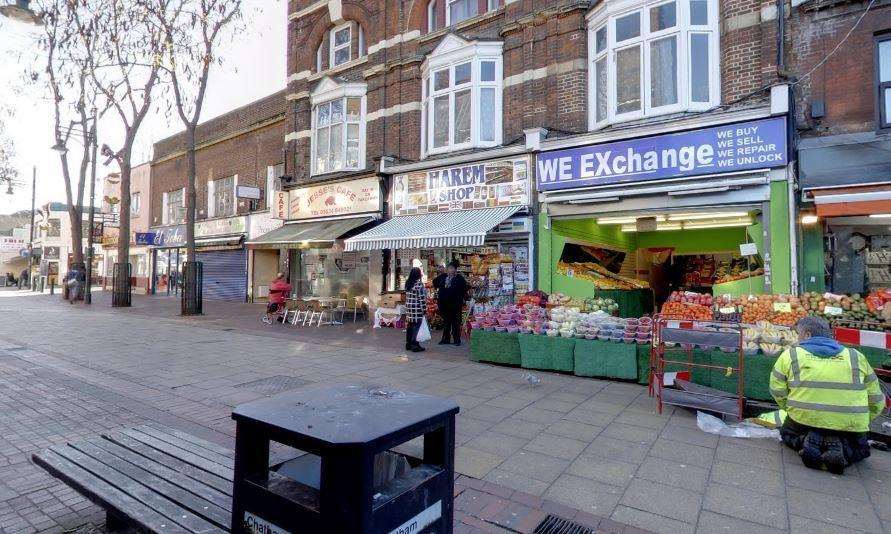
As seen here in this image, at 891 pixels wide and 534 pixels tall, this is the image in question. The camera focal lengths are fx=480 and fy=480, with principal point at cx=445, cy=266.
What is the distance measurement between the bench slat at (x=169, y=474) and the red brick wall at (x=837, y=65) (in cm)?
1021

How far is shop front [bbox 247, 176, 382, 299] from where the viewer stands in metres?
14.3

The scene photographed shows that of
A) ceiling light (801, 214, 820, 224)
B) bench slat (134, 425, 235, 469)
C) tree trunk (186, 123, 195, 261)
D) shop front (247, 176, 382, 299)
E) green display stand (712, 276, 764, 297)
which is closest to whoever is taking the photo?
bench slat (134, 425, 235, 469)

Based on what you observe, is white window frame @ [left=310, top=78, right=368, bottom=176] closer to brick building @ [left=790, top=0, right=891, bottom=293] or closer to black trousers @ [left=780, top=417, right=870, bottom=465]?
brick building @ [left=790, top=0, right=891, bottom=293]

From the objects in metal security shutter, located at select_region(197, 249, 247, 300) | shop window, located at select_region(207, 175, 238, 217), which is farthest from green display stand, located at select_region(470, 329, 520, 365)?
shop window, located at select_region(207, 175, 238, 217)

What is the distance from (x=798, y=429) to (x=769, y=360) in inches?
68.7

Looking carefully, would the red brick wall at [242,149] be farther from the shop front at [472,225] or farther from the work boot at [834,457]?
the work boot at [834,457]

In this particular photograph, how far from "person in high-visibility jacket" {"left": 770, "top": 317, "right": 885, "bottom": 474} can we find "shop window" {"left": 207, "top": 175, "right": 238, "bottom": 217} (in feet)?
72.3

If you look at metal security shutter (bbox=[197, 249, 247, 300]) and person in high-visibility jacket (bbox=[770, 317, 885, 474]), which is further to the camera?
metal security shutter (bbox=[197, 249, 247, 300])

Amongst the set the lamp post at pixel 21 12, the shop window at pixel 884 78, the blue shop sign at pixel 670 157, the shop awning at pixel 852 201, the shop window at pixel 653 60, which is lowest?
the shop awning at pixel 852 201

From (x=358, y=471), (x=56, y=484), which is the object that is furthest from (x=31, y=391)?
(x=358, y=471)

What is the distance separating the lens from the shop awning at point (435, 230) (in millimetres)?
10477

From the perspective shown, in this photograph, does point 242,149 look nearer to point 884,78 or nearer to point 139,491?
point 884,78

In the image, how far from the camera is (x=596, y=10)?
10680 mm

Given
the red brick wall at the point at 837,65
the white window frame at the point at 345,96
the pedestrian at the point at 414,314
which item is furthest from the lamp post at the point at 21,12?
the red brick wall at the point at 837,65
